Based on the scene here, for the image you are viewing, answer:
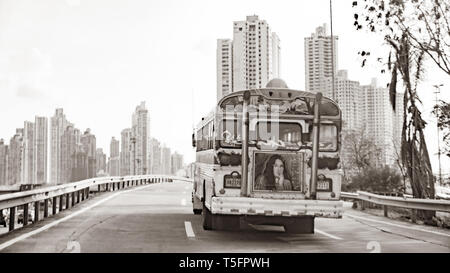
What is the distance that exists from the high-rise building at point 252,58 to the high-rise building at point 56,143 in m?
3.22

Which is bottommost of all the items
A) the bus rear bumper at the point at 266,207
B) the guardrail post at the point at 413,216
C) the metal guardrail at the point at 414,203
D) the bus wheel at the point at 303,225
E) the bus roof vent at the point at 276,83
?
the guardrail post at the point at 413,216

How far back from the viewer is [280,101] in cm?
940

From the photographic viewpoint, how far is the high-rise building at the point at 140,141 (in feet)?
44.2

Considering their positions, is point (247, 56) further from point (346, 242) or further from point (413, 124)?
point (413, 124)

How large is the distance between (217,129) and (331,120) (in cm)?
220

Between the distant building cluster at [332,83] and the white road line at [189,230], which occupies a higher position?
the distant building cluster at [332,83]

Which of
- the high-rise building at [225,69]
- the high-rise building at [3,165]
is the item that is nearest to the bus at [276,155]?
the high-rise building at [225,69]

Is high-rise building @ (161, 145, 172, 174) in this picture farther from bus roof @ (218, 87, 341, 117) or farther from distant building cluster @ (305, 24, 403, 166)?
bus roof @ (218, 87, 341, 117)

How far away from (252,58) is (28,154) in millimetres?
4415

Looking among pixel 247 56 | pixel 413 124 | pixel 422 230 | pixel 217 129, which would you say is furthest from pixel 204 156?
pixel 413 124

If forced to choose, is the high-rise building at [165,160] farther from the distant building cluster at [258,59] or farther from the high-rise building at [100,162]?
the distant building cluster at [258,59]

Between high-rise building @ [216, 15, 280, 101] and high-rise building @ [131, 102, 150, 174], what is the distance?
3.49 m

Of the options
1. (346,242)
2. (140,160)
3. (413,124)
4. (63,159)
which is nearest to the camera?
(63,159)
